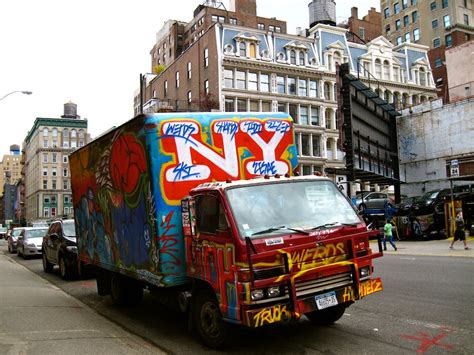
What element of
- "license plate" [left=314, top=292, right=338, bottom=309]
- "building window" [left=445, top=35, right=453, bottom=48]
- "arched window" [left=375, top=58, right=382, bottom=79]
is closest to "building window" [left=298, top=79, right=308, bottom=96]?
"arched window" [left=375, top=58, right=382, bottom=79]

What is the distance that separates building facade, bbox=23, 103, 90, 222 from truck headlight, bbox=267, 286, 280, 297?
354 ft

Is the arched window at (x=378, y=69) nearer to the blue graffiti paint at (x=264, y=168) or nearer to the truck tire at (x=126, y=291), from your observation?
the truck tire at (x=126, y=291)

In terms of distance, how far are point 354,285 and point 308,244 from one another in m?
0.87

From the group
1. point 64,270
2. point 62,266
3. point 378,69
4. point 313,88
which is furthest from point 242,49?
point 64,270

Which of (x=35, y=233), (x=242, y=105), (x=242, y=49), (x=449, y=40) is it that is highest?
(x=449, y=40)

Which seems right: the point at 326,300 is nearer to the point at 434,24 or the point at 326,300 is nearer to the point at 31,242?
the point at 31,242

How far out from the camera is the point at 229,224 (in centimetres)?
544

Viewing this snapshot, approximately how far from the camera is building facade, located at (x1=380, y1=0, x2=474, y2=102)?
6813 centimetres

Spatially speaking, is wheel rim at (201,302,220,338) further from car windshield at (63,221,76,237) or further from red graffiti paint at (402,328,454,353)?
car windshield at (63,221,76,237)

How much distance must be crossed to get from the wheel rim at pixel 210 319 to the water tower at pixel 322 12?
63141 mm

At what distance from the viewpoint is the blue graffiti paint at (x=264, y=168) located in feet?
23.3

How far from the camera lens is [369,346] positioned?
18.8ft

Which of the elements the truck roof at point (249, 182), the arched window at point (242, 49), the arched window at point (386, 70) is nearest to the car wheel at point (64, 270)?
the truck roof at point (249, 182)

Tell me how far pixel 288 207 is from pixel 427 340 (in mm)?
2325
